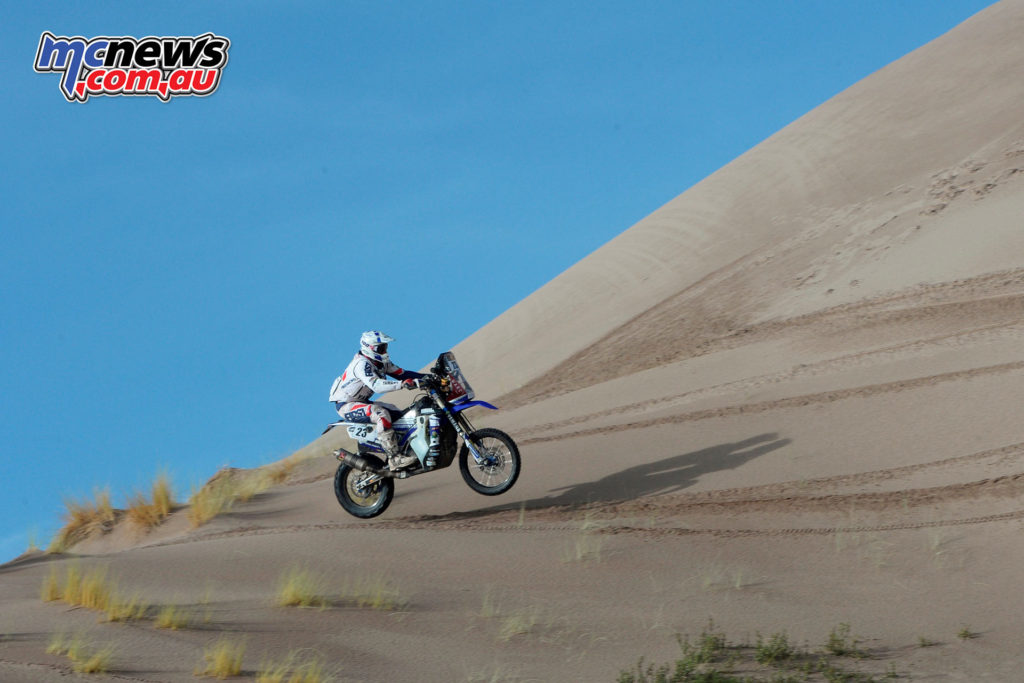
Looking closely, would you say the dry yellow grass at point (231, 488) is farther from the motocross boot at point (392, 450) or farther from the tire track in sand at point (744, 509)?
the motocross boot at point (392, 450)

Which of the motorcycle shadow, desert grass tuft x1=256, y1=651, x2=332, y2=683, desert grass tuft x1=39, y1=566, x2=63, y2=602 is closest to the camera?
desert grass tuft x1=256, y1=651, x2=332, y2=683

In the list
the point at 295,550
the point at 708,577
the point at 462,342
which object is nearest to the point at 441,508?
the point at 295,550

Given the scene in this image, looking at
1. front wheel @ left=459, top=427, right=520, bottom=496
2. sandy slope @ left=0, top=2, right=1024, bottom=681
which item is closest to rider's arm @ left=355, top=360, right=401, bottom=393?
front wheel @ left=459, top=427, right=520, bottom=496

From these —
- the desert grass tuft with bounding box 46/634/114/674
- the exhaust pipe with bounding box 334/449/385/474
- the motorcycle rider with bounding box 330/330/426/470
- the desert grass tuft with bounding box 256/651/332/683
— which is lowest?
the desert grass tuft with bounding box 256/651/332/683

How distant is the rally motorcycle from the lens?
12.4 m

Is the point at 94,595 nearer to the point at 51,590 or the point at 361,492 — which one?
the point at 51,590

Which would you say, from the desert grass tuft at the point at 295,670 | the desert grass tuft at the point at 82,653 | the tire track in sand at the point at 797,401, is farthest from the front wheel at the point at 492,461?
the desert grass tuft at the point at 82,653

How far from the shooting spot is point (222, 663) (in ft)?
26.6

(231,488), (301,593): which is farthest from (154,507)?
(301,593)

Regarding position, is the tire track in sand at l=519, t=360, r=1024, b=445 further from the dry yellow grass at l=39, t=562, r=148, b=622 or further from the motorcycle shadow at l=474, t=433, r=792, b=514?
the dry yellow grass at l=39, t=562, r=148, b=622

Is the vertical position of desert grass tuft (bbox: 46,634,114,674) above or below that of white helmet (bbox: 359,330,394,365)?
below

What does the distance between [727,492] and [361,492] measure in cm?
445

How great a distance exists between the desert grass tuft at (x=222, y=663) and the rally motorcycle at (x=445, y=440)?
14.4 ft

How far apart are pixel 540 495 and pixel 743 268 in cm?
1045
